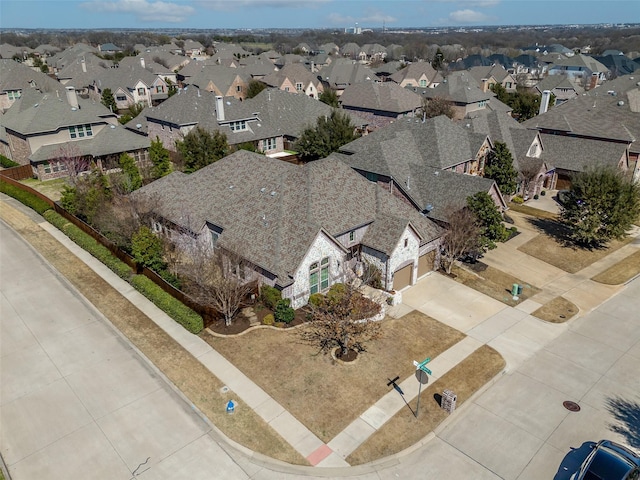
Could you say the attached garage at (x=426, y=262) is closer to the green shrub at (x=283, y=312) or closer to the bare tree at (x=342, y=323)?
the bare tree at (x=342, y=323)

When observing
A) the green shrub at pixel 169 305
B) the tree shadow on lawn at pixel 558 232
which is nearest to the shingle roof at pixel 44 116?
the green shrub at pixel 169 305

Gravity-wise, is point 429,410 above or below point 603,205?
below

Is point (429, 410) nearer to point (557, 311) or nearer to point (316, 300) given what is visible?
point (316, 300)

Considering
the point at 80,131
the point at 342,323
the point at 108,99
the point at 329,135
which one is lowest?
the point at 342,323

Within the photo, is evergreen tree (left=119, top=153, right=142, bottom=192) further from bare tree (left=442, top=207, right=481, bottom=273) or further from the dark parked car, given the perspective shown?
the dark parked car

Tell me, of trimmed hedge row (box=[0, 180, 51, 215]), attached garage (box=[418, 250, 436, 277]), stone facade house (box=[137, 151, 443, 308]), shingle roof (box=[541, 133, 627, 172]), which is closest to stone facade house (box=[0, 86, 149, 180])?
trimmed hedge row (box=[0, 180, 51, 215])

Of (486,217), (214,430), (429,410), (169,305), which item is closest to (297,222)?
(169,305)

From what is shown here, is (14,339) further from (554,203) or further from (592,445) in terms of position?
(554,203)
